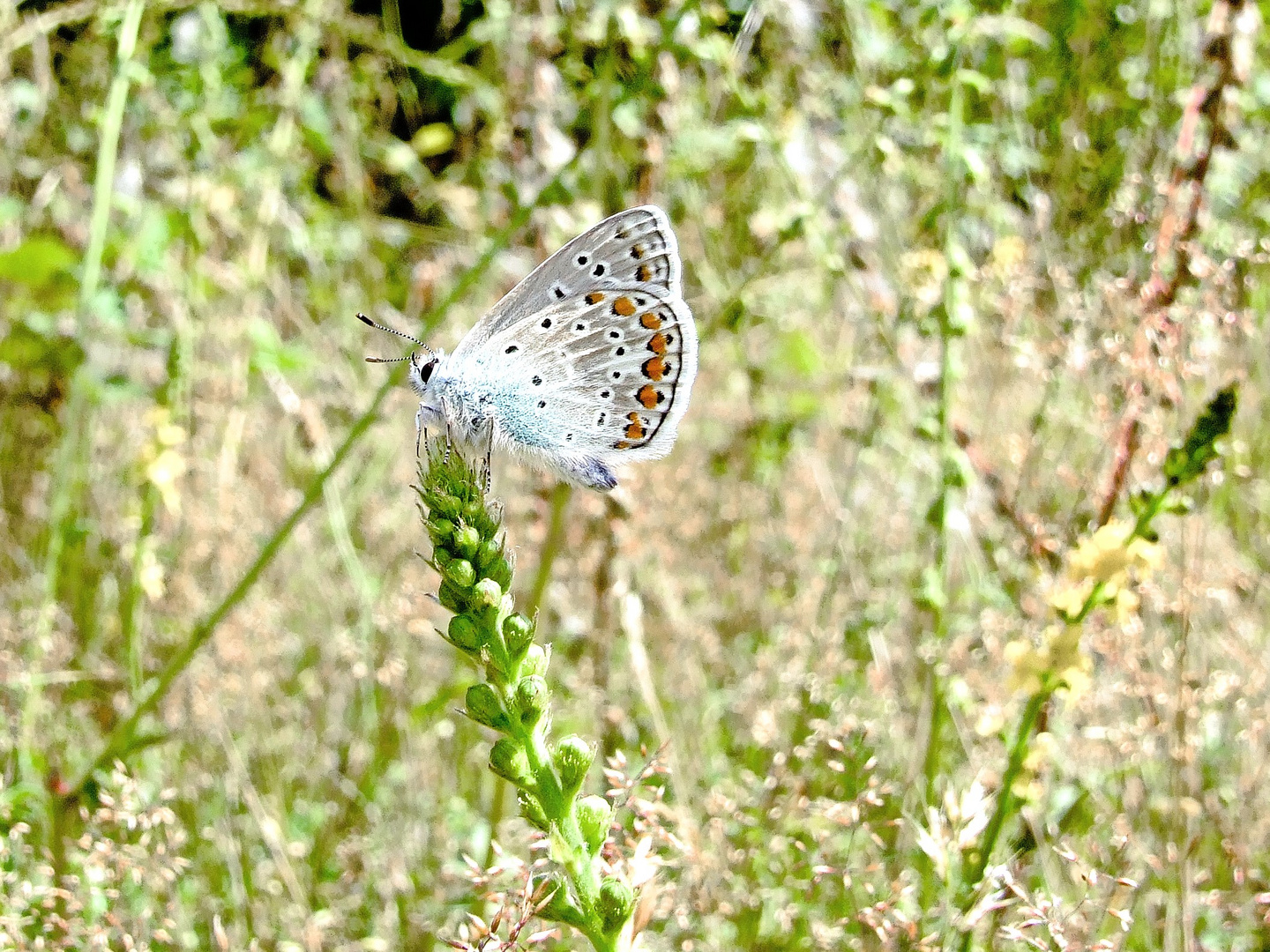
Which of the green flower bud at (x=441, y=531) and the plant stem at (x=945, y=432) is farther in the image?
the plant stem at (x=945, y=432)

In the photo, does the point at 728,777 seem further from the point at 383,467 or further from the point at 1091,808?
the point at 383,467

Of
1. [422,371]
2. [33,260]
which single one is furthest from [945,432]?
[33,260]

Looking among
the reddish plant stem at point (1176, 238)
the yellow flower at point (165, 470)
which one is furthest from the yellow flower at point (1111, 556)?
the yellow flower at point (165, 470)

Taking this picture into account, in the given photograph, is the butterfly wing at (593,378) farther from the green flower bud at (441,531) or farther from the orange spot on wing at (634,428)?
the green flower bud at (441,531)

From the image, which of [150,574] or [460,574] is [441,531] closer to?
[460,574]

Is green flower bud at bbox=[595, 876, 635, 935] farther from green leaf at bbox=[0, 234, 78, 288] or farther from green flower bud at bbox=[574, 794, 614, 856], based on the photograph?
green leaf at bbox=[0, 234, 78, 288]
